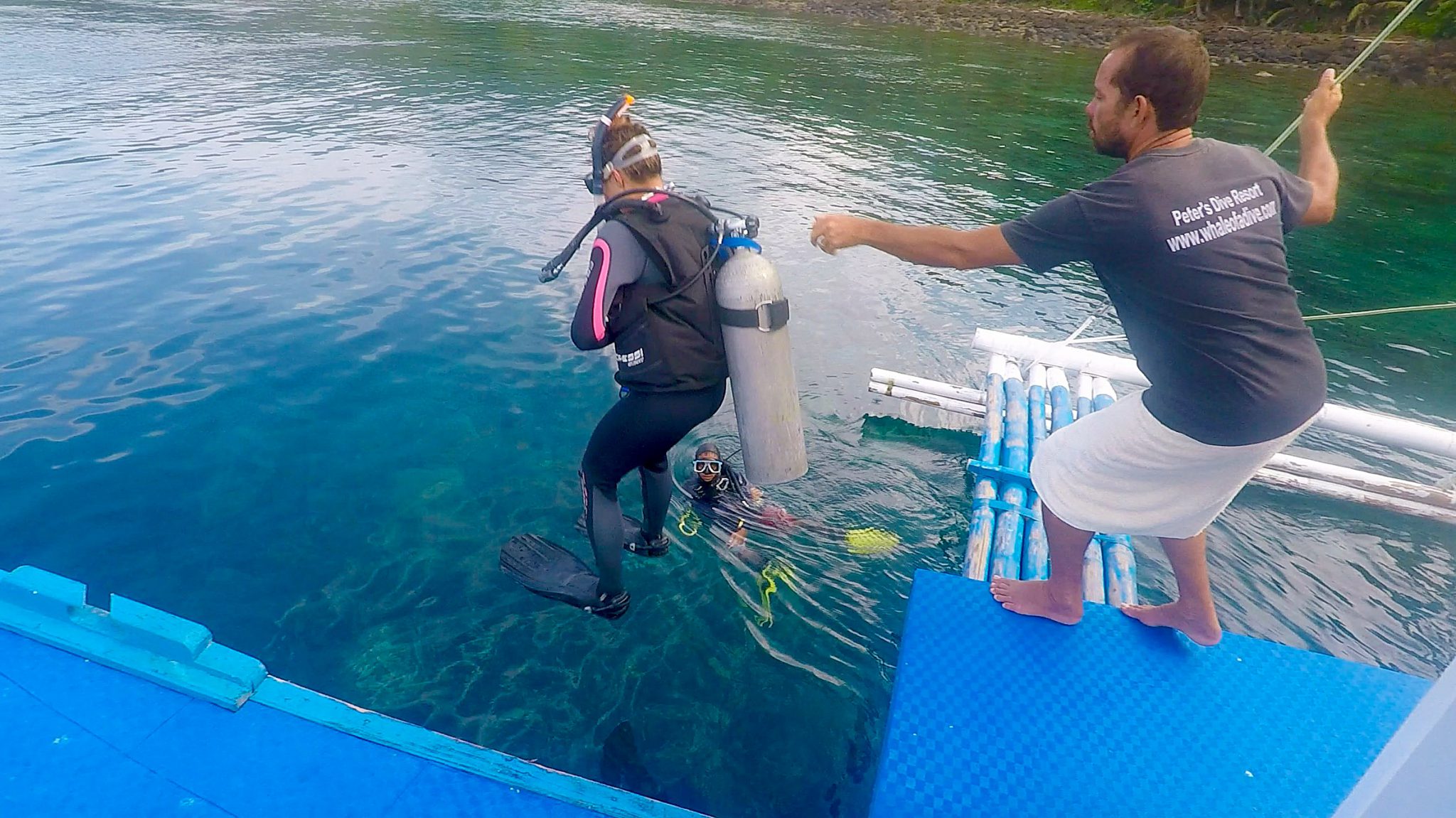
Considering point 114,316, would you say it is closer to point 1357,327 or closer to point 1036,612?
point 1036,612

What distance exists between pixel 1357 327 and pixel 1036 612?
10.1m

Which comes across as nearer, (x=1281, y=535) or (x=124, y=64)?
(x=1281, y=535)

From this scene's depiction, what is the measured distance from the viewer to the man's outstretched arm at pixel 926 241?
9.45 feet

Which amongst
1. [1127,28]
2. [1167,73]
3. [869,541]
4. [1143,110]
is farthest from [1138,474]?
[1127,28]

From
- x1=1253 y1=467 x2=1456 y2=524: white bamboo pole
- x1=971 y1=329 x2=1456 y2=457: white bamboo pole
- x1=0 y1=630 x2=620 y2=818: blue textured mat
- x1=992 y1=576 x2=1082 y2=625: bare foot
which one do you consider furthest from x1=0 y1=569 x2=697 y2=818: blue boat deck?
x1=1253 y1=467 x2=1456 y2=524: white bamboo pole

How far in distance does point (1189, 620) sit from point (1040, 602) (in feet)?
2.00

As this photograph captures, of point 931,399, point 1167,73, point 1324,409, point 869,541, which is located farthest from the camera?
point 931,399

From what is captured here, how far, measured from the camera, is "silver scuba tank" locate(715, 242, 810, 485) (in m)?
3.94

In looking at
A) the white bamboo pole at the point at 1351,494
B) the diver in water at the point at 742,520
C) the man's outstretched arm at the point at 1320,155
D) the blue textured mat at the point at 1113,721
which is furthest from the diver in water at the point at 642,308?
the white bamboo pole at the point at 1351,494

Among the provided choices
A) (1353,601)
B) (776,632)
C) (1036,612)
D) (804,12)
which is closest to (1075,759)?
(1036,612)

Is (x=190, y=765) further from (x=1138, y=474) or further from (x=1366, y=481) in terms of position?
(x=1366, y=481)

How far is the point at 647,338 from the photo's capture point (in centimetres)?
393

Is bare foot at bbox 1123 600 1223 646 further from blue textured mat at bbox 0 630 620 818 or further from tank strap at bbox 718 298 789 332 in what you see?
blue textured mat at bbox 0 630 620 818

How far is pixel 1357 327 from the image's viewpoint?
10.6 meters
